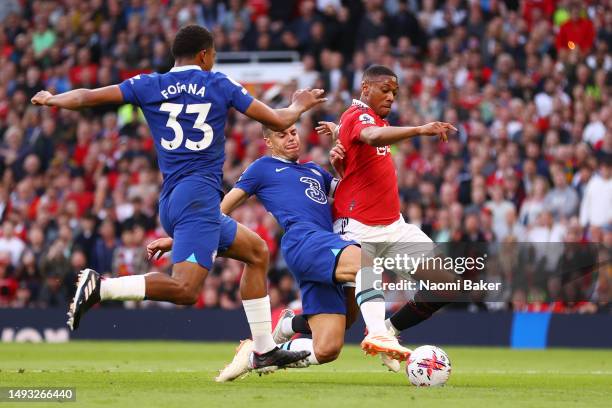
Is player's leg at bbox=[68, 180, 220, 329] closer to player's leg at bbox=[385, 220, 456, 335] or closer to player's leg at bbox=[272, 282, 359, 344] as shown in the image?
player's leg at bbox=[272, 282, 359, 344]

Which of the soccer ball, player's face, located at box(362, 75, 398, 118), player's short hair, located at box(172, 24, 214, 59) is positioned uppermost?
player's short hair, located at box(172, 24, 214, 59)

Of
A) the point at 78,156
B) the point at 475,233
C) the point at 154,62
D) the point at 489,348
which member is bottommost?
the point at 489,348

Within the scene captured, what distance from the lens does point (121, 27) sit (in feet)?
80.0

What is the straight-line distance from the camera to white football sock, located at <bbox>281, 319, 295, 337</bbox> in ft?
35.9

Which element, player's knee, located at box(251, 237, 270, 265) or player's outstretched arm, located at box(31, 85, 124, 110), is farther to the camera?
player's knee, located at box(251, 237, 270, 265)

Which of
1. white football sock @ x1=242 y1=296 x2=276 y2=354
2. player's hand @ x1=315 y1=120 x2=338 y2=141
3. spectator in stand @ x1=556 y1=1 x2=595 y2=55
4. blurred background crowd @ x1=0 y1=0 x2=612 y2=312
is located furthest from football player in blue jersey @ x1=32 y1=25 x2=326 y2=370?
spectator in stand @ x1=556 y1=1 x2=595 y2=55

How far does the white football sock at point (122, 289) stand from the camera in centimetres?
914

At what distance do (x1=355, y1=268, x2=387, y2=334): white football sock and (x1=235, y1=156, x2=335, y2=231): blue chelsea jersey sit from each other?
88cm

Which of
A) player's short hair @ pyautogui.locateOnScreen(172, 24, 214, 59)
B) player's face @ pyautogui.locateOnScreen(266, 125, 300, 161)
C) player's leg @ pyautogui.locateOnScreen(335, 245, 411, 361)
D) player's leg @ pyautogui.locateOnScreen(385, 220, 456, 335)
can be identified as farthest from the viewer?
player's face @ pyautogui.locateOnScreen(266, 125, 300, 161)

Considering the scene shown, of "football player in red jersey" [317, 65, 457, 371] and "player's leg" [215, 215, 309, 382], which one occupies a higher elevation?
"football player in red jersey" [317, 65, 457, 371]

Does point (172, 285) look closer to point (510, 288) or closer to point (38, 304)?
point (510, 288)

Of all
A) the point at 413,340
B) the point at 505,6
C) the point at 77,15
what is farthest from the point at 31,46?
the point at 413,340

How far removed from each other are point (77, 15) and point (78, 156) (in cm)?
428

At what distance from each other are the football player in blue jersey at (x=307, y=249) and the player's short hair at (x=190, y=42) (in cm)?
146
